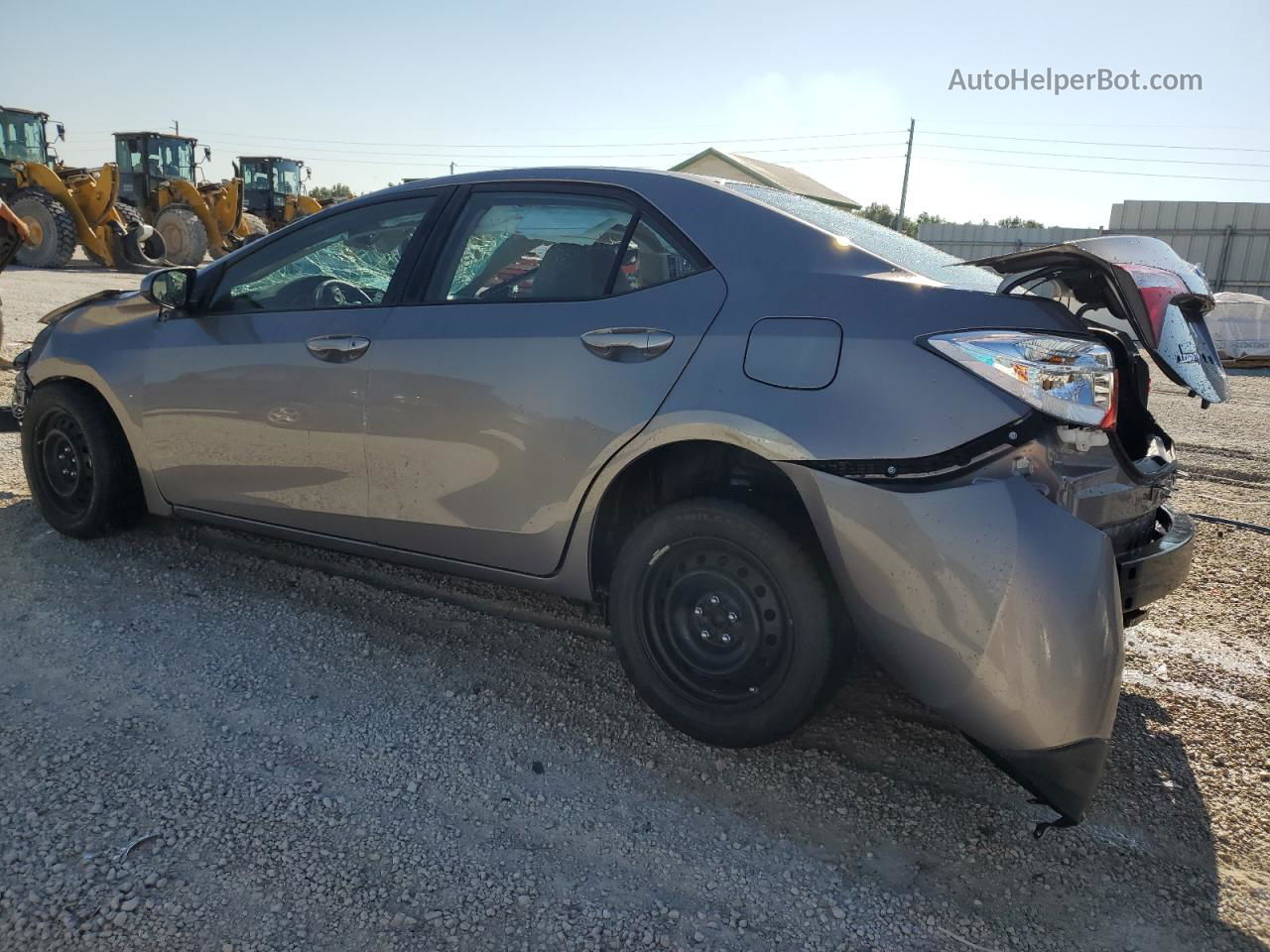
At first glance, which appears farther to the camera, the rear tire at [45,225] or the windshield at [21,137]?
the windshield at [21,137]

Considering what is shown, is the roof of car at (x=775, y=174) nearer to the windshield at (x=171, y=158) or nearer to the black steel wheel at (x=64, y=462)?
the windshield at (x=171, y=158)

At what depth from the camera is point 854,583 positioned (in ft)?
7.73

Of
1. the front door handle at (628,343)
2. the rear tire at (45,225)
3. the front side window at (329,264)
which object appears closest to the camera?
the front door handle at (628,343)

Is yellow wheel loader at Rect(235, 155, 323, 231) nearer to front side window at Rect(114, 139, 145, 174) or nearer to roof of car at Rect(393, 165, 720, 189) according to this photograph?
front side window at Rect(114, 139, 145, 174)

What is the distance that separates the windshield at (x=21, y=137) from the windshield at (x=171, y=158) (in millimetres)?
2512

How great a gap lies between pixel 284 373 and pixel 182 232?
20.1 m

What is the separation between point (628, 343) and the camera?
8.69 ft

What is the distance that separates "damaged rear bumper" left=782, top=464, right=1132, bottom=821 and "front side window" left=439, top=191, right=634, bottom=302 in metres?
1.11

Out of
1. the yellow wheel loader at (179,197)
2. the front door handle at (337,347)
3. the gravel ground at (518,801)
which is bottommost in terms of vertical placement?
the gravel ground at (518,801)

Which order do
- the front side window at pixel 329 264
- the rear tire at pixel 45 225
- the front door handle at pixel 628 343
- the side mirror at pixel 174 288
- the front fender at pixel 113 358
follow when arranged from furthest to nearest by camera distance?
1. the rear tire at pixel 45 225
2. the front fender at pixel 113 358
3. the side mirror at pixel 174 288
4. the front side window at pixel 329 264
5. the front door handle at pixel 628 343

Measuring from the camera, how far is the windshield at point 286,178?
82.4 feet

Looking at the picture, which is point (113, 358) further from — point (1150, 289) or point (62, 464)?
point (1150, 289)

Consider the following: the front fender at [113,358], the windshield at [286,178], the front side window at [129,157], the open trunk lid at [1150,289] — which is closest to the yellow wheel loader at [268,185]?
the windshield at [286,178]

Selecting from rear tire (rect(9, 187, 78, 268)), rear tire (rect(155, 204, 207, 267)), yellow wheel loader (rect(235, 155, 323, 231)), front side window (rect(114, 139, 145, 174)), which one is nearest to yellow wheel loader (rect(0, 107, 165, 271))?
rear tire (rect(9, 187, 78, 268))
